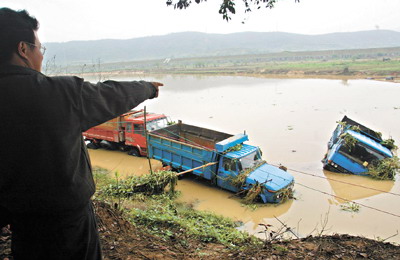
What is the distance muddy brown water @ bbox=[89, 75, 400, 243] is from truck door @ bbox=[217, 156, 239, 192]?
0.89 ft

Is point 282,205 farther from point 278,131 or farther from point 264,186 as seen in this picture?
point 278,131

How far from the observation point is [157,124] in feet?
42.5

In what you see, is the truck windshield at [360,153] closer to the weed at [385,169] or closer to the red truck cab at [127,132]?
the weed at [385,169]

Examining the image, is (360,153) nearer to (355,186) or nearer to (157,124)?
(355,186)

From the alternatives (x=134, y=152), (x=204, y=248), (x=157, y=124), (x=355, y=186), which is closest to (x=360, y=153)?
(x=355, y=186)

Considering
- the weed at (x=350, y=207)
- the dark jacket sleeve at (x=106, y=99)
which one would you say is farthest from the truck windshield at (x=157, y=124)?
the dark jacket sleeve at (x=106, y=99)

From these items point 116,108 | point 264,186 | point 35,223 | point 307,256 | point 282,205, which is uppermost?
point 116,108

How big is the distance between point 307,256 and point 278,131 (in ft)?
44.3

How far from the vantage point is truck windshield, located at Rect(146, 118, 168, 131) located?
12609mm

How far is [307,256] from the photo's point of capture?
13.1 ft

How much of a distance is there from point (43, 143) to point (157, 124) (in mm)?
11570

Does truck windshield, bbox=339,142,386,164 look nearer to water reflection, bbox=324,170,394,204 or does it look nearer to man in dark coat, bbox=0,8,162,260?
water reflection, bbox=324,170,394,204

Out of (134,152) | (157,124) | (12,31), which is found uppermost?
(12,31)

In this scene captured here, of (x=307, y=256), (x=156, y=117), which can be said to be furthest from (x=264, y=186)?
(x=156, y=117)
